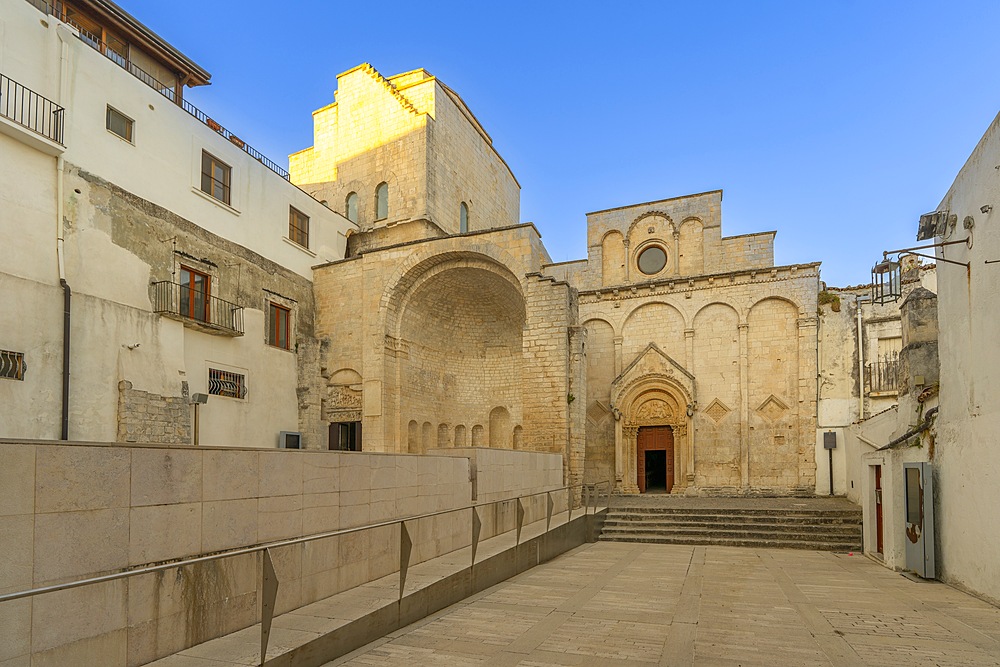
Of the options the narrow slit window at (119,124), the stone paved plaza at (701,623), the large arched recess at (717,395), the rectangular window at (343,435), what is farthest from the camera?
the large arched recess at (717,395)

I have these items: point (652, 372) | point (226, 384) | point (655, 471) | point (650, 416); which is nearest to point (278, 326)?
point (226, 384)

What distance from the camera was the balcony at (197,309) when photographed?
1358 cm

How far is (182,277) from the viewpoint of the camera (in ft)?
47.5

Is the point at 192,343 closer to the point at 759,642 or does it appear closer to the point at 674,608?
the point at 674,608

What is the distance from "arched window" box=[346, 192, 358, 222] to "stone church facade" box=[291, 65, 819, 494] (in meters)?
0.20

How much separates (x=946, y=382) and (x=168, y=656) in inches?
374

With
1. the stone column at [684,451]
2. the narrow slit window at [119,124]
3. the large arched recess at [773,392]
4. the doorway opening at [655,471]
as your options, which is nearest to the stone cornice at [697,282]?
the large arched recess at [773,392]

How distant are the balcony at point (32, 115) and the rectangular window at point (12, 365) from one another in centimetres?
387

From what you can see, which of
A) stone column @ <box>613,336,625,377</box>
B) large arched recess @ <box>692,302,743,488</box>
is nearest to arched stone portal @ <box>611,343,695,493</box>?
stone column @ <box>613,336,625,377</box>

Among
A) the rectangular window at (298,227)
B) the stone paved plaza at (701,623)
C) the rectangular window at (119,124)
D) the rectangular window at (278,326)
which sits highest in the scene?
the rectangular window at (119,124)

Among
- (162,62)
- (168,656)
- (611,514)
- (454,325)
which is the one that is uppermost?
(162,62)

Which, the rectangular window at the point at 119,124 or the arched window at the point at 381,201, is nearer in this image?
the rectangular window at the point at 119,124

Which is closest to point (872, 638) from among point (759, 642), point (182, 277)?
point (759, 642)

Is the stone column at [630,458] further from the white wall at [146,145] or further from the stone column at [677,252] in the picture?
the white wall at [146,145]
